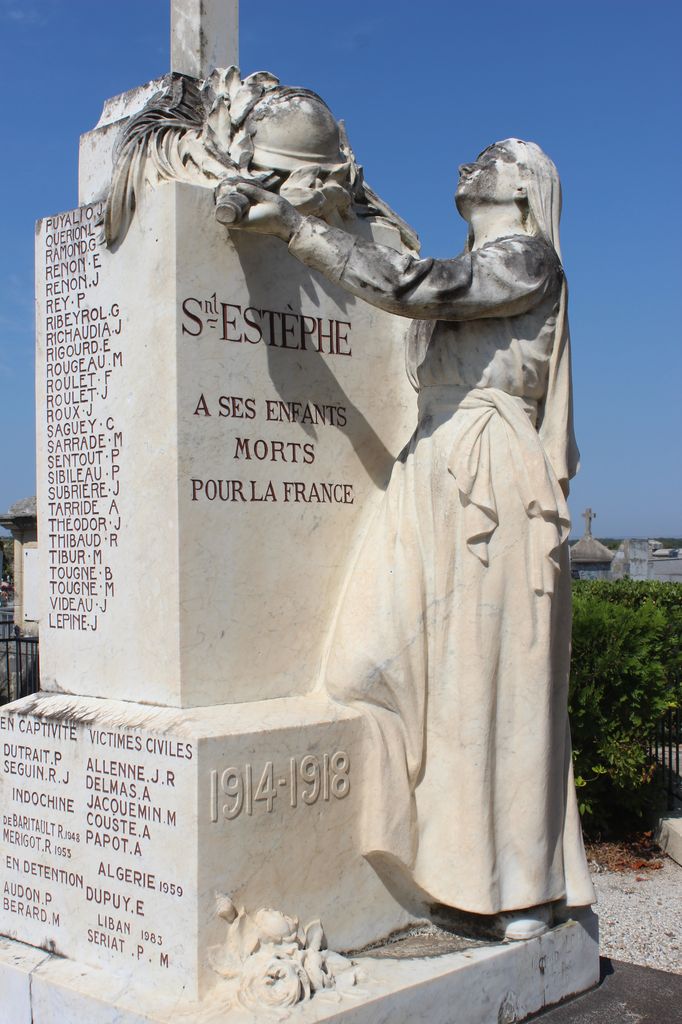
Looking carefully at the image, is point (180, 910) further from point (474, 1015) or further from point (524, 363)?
point (524, 363)

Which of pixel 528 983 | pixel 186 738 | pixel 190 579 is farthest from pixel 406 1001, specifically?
pixel 190 579

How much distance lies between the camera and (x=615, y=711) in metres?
7.71

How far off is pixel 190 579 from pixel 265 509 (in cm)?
41

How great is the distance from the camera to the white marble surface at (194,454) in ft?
12.2

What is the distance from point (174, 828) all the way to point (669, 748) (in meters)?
5.98

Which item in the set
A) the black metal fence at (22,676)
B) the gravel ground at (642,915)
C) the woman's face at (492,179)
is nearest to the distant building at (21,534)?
the black metal fence at (22,676)

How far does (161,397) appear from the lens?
3.74 m

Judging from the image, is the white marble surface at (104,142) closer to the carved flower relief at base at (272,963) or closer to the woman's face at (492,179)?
the woman's face at (492,179)

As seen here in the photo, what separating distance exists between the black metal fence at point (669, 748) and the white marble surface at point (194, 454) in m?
4.61

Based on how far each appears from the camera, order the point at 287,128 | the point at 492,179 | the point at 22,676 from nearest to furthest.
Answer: the point at 287,128 < the point at 492,179 < the point at 22,676

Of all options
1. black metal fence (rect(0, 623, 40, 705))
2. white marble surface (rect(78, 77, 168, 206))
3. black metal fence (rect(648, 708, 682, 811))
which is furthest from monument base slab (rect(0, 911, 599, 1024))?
black metal fence (rect(0, 623, 40, 705))

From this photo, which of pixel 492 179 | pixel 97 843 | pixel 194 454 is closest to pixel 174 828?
pixel 97 843

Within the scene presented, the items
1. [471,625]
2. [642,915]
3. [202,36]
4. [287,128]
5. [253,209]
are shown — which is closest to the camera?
[253,209]

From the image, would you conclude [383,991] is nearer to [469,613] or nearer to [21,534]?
[469,613]
